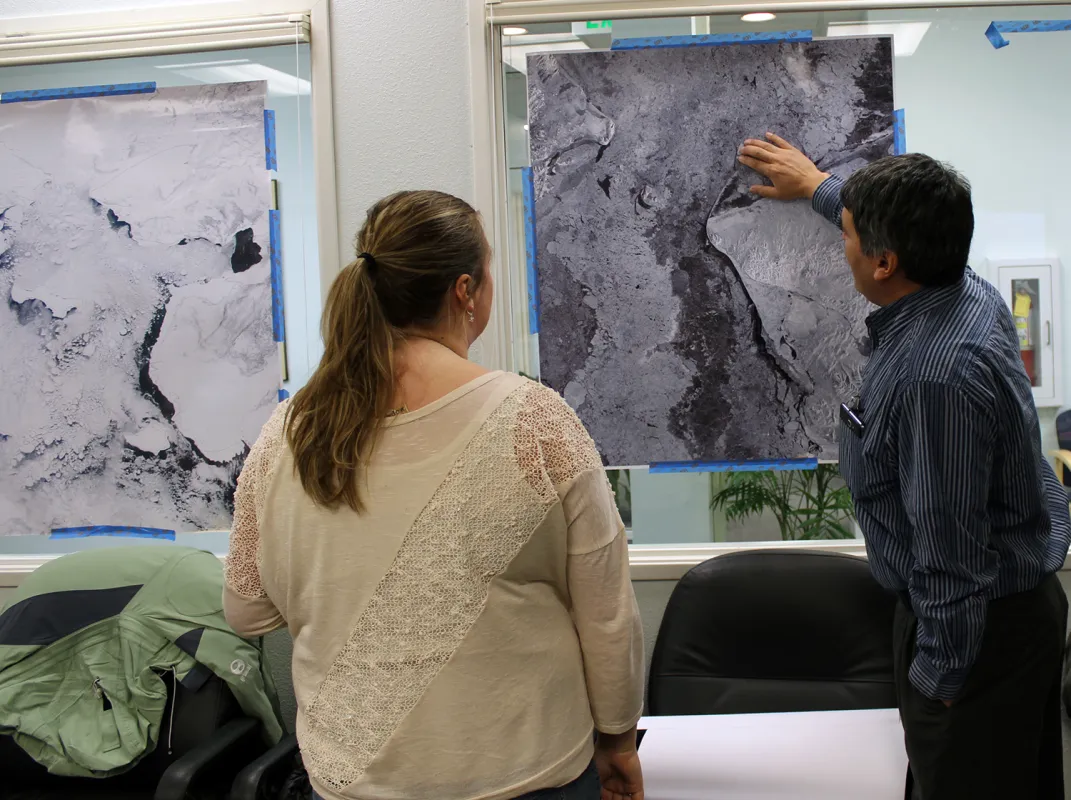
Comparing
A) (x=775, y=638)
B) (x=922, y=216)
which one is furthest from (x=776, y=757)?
(x=922, y=216)

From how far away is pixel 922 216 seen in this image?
1482mm

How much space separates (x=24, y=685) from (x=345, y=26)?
5.70 ft

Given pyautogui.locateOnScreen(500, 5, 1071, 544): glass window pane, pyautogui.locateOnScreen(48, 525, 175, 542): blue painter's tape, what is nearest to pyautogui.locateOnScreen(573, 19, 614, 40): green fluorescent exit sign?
pyautogui.locateOnScreen(500, 5, 1071, 544): glass window pane

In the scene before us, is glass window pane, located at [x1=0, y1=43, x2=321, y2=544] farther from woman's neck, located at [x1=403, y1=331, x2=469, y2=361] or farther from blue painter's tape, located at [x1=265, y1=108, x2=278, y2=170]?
woman's neck, located at [x1=403, y1=331, x2=469, y2=361]

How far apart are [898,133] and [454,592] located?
1607 millimetres

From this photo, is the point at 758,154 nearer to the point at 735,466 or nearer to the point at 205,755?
the point at 735,466

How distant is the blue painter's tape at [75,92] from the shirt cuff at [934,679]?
2.18 m

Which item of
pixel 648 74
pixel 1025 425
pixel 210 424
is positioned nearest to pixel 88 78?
pixel 210 424

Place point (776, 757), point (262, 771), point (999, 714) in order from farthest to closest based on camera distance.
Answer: point (262, 771) → point (776, 757) → point (999, 714)

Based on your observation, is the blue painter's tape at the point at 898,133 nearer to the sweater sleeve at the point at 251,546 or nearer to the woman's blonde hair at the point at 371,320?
the woman's blonde hair at the point at 371,320

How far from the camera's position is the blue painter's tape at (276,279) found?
2283 mm

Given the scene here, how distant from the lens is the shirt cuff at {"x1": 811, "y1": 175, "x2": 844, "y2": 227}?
1.99m

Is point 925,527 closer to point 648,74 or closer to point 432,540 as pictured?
point 432,540

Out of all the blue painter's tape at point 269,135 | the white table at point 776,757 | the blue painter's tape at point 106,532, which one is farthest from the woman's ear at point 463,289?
the blue painter's tape at point 106,532
